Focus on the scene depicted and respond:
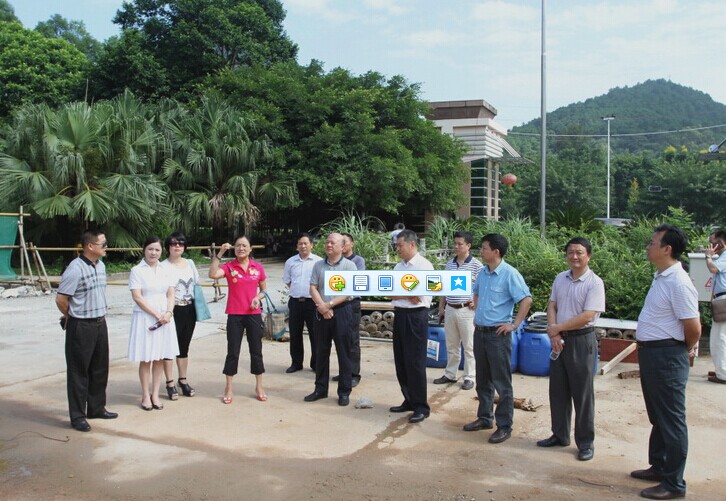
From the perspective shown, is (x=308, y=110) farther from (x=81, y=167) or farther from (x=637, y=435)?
(x=637, y=435)

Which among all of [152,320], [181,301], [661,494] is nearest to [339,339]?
[181,301]

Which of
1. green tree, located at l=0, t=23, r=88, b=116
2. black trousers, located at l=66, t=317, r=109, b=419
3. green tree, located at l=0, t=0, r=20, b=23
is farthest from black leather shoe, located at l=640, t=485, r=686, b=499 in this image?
green tree, located at l=0, t=0, r=20, b=23

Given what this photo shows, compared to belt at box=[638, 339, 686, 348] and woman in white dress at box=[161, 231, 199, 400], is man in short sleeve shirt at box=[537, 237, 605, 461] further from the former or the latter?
woman in white dress at box=[161, 231, 199, 400]

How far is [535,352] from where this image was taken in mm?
7426

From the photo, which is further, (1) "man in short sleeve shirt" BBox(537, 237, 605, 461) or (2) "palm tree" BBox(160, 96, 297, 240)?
(2) "palm tree" BBox(160, 96, 297, 240)

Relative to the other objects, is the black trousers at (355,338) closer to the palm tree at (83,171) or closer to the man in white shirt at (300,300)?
the man in white shirt at (300,300)

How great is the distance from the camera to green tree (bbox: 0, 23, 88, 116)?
28250mm

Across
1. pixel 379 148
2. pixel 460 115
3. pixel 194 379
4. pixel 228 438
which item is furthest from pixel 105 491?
pixel 460 115

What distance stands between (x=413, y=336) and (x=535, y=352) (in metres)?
2.32

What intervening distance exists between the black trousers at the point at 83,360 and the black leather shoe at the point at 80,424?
0.12 ft

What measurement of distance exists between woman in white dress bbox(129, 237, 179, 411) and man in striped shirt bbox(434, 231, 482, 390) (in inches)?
116

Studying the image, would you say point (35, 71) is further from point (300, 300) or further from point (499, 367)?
point (499, 367)

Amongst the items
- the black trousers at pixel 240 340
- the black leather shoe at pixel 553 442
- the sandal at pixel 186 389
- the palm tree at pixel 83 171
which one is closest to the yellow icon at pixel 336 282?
the black trousers at pixel 240 340

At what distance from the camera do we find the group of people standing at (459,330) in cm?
422
